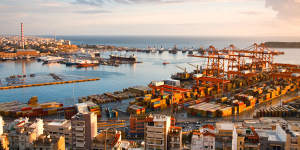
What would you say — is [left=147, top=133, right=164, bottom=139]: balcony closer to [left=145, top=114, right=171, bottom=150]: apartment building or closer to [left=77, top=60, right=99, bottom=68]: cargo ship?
[left=145, top=114, right=171, bottom=150]: apartment building

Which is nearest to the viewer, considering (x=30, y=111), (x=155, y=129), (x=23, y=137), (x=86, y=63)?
(x=155, y=129)

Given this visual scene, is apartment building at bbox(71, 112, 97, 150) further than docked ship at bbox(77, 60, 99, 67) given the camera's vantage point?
No

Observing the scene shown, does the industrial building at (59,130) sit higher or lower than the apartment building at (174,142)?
lower

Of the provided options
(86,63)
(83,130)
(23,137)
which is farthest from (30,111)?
(86,63)

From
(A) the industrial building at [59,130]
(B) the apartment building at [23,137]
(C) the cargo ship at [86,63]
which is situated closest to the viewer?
(B) the apartment building at [23,137]

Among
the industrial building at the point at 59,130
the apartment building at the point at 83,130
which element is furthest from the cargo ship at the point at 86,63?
the apartment building at the point at 83,130

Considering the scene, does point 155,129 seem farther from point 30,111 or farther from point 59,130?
point 30,111

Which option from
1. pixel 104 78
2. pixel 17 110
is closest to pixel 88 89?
pixel 104 78

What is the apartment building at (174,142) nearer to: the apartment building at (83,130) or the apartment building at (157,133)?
the apartment building at (157,133)

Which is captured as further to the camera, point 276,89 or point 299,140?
point 276,89

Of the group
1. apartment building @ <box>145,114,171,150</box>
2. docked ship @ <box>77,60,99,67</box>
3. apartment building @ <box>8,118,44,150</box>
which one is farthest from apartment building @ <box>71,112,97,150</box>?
docked ship @ <box>77,60,99,67</box>

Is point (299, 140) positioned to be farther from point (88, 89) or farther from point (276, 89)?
point (88, 89)
